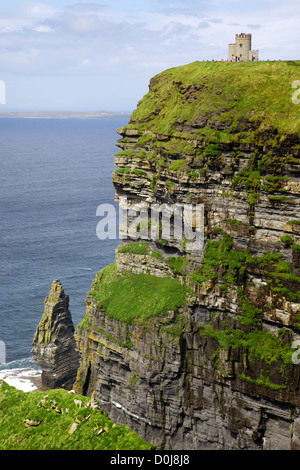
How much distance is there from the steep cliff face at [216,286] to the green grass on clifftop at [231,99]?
12 cm

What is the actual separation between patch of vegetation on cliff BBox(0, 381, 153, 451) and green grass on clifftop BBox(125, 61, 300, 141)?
24.9 m

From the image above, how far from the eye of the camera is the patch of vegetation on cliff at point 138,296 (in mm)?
57531

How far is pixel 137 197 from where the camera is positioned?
217 feet

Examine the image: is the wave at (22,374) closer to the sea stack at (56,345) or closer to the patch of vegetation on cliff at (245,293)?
the sea stack at (56,345)

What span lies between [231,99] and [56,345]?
43.6 meters

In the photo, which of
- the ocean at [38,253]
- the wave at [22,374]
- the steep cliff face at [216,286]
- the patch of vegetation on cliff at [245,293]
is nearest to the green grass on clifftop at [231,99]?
the steep cliff face at [216,286]

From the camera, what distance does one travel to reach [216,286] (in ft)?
178

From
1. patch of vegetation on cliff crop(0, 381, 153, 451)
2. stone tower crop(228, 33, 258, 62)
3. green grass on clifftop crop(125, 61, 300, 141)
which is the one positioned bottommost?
patch of vegetation on cliff crop(0, 381, 153, 451)

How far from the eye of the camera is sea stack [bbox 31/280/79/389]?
83.6 meters

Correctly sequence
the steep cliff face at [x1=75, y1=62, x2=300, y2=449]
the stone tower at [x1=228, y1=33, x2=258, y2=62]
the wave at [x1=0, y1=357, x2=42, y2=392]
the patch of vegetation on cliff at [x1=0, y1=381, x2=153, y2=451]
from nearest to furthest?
1. the patch of vegetation on cliff at [x1=0, y1=381, x2=153, y2=451]
2. the steep cliff face at [x1=75, y1=62, x2=300, y2=449]
3. the stone tower at [x1=228, y1=33, x2=258, y2=62]
4. the wave at [x1=0, y1=357, x2=42, y2=392]

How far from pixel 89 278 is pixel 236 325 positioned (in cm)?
6145

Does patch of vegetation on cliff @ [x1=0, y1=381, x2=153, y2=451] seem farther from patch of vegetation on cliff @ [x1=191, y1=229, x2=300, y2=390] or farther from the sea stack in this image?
the sea stack

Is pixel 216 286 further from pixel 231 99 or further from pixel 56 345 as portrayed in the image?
pixel 56 345

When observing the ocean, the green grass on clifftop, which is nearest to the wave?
the ocean
